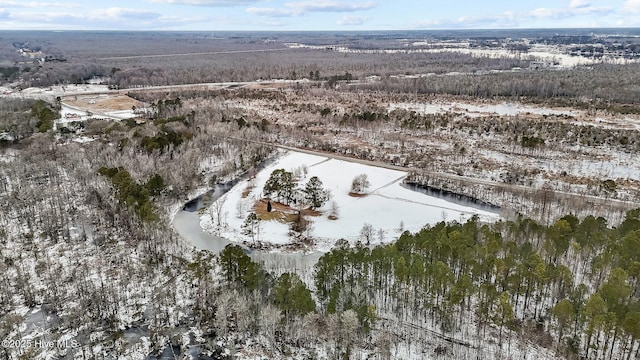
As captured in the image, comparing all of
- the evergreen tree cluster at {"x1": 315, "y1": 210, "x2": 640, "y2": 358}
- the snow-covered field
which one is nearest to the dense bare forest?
the evergreen tree cluster at {"x1": 315, "y1": 210, "x2": 640, "y2": 358}

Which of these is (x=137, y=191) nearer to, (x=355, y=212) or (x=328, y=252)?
(x=328, y=252)

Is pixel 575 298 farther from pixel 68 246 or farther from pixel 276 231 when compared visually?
pixel 68 246

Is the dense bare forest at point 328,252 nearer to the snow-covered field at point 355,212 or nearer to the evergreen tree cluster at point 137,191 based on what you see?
the evergreen tree cluster at point 137,191

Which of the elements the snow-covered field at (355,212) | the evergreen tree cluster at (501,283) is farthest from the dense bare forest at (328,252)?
the snow-covered field at (355,212)

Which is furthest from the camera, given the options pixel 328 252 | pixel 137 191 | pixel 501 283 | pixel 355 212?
pixel 355 212

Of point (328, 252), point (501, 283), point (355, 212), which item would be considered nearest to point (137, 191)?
point (328, 252)

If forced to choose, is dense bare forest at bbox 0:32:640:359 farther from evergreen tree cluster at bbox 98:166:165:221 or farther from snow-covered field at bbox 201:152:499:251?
snow-covered field at bbox 201:152:499:251
